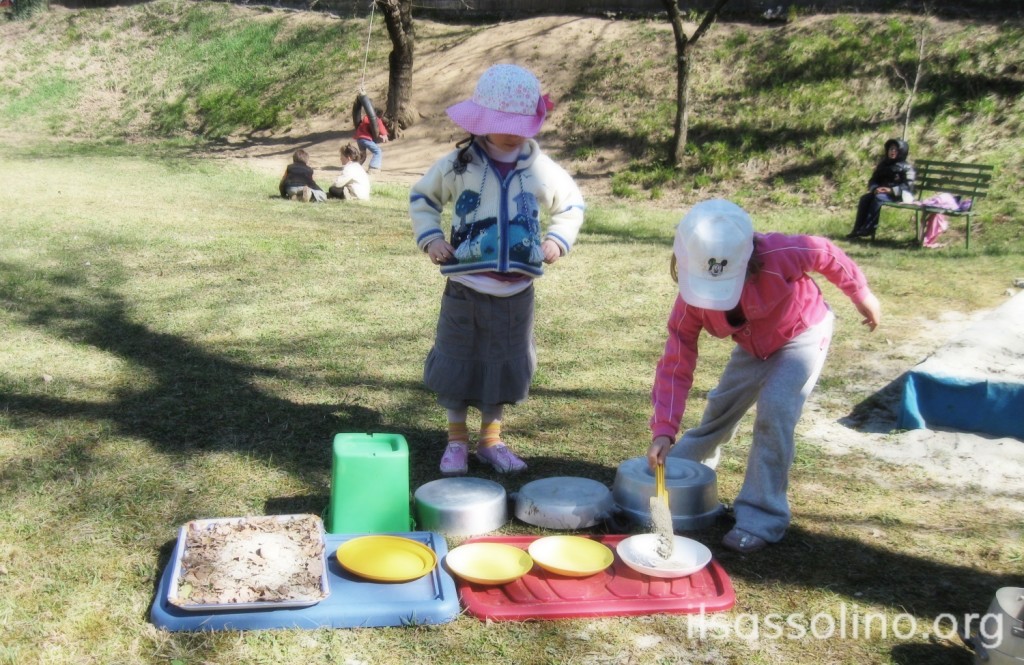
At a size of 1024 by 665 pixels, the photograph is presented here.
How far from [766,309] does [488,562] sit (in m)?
1.22

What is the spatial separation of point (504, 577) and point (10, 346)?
11.7ft

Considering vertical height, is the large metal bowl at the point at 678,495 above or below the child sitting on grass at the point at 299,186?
below

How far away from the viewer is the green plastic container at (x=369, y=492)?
10.4ft

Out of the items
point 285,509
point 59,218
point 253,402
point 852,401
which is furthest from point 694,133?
point 285,509

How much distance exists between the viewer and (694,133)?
1366cm

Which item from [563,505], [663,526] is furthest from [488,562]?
[663,526]

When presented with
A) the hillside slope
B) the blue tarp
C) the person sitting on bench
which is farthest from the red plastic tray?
the hillside slope

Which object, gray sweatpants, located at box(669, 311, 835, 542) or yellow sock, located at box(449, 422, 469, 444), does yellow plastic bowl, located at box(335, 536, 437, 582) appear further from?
gray sweatpants, located at box(669, 311, 835, 542)

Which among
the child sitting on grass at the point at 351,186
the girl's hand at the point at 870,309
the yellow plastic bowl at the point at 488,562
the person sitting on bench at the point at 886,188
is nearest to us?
the yellow plastic bowl at the point at 488,562

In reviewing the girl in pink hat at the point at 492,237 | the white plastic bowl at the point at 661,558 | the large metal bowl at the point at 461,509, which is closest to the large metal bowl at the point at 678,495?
the white plastic bowl at the point at 661,558

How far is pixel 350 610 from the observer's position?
2666 millimetres

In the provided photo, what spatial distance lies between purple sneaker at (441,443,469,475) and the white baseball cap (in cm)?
139

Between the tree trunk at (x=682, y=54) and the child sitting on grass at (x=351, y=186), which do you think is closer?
the child sitting on grass at (x=351, y=186)

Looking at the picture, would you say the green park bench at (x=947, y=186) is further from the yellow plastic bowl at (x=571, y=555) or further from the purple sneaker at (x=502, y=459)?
the yellow plastic bowl at (x=571, y=555)
